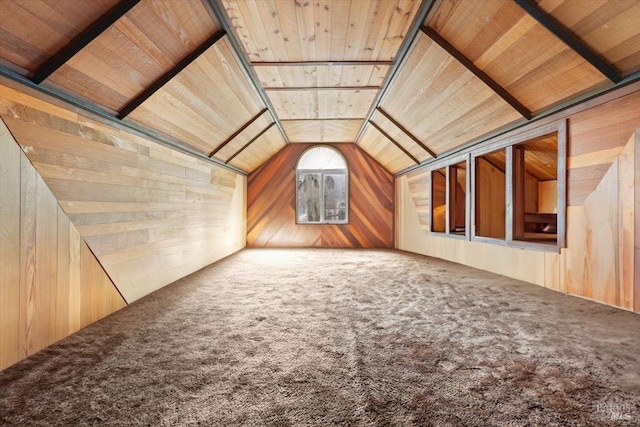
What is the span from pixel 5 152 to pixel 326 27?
2440mm

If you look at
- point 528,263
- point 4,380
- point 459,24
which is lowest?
point 4,380

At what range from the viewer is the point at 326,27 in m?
2.57

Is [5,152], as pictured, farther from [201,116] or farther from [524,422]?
[524,422]

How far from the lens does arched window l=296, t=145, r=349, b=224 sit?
22.9ft

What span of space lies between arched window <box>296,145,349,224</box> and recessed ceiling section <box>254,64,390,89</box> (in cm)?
326

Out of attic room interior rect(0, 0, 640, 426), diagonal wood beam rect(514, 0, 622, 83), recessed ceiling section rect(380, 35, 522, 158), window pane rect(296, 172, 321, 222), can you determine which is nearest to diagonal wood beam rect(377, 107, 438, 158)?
recessed ceiling section rect(380, 35, 522, 158)

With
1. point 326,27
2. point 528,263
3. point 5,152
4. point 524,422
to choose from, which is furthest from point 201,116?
point 528,263

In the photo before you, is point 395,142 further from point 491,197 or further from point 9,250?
point 9,250

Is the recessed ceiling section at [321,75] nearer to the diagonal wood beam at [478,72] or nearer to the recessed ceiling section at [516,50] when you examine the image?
the diagonal wood beam at [478,72]

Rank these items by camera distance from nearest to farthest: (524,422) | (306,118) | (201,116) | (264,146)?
(524,422) → (201,116) → (306,118) → (264,146)

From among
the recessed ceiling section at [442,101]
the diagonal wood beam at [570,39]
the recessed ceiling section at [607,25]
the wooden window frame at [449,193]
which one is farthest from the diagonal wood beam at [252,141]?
the recessed ceiling section at [607,25]

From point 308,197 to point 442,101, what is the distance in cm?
404

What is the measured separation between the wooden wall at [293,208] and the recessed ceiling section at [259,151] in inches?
12.7

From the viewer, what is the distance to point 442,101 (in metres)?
3.52
